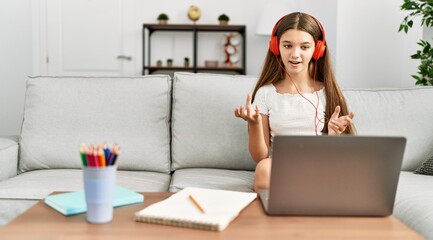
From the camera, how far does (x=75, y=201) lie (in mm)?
1085

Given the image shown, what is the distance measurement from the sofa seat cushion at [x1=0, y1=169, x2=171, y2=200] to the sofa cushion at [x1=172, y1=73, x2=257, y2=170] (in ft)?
0.50

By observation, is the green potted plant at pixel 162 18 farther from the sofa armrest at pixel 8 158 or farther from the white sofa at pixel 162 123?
the sofa armrest at pixel 8 158

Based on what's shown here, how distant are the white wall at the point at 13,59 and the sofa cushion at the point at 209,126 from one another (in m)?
2.39

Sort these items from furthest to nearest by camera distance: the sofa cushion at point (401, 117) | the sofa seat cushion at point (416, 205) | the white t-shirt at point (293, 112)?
the sofa cushion at point (401, 117), the white t-shirt at point (293, 112), the sofa seat cushion at point (416, 205)

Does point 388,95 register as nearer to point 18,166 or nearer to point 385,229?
point 385,229

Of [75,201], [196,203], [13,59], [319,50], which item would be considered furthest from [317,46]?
[13,59]

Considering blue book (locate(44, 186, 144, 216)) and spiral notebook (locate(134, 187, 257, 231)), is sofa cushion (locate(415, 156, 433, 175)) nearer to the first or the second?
spiral notebook (locate(134, 187, 257, 231))

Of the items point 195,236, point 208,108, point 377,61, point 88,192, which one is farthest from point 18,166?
point 377,61

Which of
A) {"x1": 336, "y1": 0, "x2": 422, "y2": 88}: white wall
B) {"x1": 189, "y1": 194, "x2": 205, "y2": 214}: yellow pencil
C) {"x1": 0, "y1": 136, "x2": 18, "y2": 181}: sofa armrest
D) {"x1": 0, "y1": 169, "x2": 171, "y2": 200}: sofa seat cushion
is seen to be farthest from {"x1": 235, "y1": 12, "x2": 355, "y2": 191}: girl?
{"x1": 336, "y1": 0, "x2": 422, "y2": 88}: white wall

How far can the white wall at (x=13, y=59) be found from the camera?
390 centimetres

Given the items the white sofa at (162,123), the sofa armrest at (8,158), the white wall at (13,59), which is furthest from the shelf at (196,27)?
the sofa armrest at (8,158)

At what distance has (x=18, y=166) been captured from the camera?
204cm

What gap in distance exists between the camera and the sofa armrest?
1.90 meters

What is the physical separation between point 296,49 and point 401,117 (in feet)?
2.24
